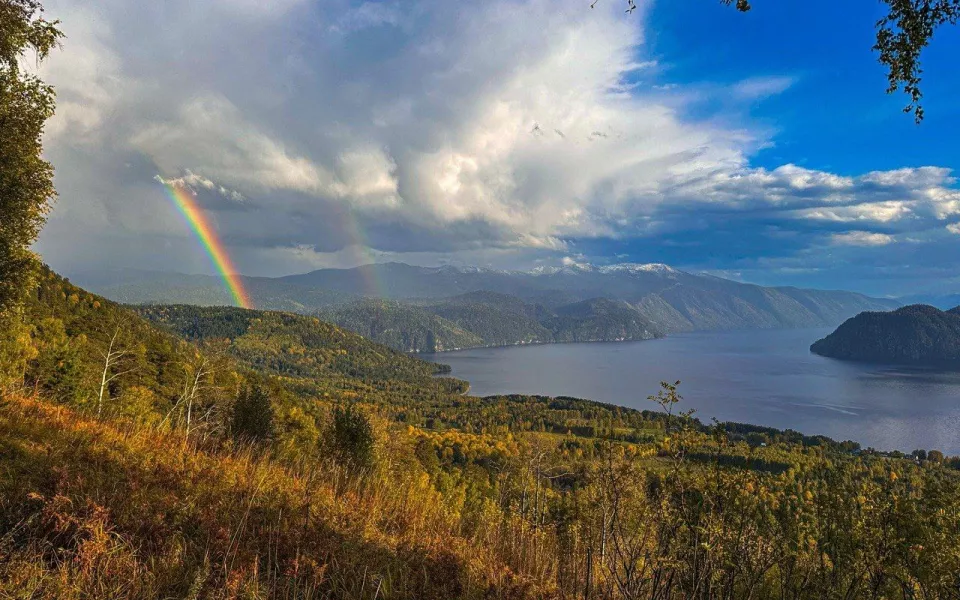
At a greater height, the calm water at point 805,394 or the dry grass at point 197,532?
the dry grass at point 197,532

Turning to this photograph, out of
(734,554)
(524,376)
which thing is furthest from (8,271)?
(524,376)

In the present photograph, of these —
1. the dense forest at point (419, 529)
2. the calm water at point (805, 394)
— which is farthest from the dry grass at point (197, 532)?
the calm water at point (805, 394)

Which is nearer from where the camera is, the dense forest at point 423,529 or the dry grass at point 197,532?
the dry grass at point 197,532

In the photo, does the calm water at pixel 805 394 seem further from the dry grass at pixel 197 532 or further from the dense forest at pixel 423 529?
the dry grass at pixel 197 532

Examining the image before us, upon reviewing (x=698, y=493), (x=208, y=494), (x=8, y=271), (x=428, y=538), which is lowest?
(x=428, y=538)

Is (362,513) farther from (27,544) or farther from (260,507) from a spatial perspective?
(27,544)

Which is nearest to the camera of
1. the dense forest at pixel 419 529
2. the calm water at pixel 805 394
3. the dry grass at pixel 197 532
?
the dry grass at pixel 197 532

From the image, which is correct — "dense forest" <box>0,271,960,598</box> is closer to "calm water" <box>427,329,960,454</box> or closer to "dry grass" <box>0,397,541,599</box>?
"dry grass" <box>0,397,541,599</box>

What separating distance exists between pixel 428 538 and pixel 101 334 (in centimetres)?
5810

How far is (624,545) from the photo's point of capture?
3.27 m

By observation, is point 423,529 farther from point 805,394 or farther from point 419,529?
point 805,394

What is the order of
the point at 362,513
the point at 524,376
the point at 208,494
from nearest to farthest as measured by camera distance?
the point at 208,494 < the point at 362,513 < the point at 524,376

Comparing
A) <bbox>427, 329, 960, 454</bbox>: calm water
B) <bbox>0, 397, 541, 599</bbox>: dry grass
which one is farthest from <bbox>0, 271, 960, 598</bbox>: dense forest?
<bbox>427, 329, 960, 454</bbox>: calm water

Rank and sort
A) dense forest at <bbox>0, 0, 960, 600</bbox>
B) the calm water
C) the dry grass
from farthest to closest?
the calm water → dense forest at <bbox>0, 0, 960, 600</bbox> → the dry grass
